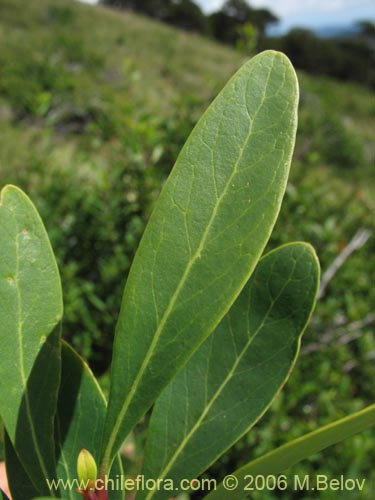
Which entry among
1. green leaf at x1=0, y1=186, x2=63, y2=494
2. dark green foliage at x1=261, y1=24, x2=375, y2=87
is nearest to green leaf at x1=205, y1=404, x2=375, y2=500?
green leaf at x1=0, y1=186, x2=63, y2=494

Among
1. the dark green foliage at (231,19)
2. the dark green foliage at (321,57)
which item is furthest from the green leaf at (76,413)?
the dark green foliage at (231,19)

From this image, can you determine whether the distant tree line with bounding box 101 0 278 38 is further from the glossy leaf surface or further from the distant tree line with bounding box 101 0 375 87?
the glossy leaf surface

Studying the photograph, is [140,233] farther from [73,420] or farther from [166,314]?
[166,314]

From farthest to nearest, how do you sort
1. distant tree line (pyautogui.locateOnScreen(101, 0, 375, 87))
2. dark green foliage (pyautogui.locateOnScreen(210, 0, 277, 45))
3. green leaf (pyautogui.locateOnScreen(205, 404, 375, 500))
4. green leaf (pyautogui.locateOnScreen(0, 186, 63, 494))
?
dark green foliage (pyautogui.locateOnScreen(210, 0, 277, 45)) → distant tree line (pyautogui.locateOnScreen(101, 0, 375, 87)) → green leaf (pyautogui.locateOnScreen(0, 186, 63, 494)) → green leaf (pyautogui.locateOnScreen(205, 404, 375, 500))

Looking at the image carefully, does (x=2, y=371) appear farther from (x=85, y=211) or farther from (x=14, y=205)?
(x=85, y=211)

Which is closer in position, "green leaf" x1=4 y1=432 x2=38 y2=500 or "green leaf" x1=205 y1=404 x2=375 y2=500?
"green leaf" x1=205 y1=404 x2=375 y2=500

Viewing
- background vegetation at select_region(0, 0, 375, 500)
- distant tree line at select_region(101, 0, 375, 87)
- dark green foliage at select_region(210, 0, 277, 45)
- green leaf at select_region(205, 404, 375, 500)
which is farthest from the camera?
dark green foliage at select_region(210, 0, 277, 45)

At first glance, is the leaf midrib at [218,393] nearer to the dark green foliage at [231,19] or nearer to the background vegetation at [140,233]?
the background vegetation at [140,233]
